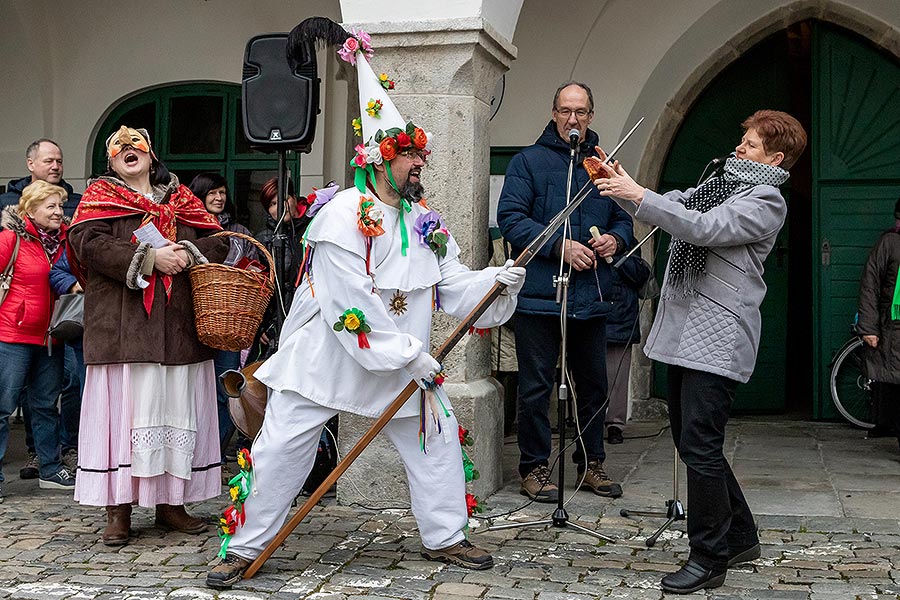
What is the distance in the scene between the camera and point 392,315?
16.1 ft

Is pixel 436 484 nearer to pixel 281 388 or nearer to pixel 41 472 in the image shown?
pixel 281 388

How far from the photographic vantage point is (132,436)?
5.32m

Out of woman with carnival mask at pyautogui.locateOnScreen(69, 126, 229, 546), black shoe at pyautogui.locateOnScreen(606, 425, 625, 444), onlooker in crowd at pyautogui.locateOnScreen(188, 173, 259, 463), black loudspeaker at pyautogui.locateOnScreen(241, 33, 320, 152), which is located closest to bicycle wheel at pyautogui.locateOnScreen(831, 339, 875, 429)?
black shoe at pyautogui.locateOnScreen(606, 425, 625, 444)

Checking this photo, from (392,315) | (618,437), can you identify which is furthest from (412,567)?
(618,437)

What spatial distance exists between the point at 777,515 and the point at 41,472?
4.09 m

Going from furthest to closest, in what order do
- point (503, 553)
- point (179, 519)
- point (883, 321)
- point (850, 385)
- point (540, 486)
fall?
point (850, 385)
point (883, 321)
point (540, 486)
point (179, 519)
point (503, 553)

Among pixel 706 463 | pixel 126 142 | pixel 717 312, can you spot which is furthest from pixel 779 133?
pixel 126 142

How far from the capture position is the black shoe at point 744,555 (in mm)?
4932

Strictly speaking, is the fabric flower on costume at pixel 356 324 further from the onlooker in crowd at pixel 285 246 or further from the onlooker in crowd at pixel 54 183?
the onlooker in crowd at pixel 54 183

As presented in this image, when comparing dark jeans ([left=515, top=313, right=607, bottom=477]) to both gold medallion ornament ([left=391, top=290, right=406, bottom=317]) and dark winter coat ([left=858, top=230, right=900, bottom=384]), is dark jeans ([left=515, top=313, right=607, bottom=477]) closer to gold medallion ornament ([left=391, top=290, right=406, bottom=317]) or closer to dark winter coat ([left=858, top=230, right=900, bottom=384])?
gold medallion ornament ([left=391, top=290, right=406, bottom=317])

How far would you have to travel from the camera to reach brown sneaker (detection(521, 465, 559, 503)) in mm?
6145

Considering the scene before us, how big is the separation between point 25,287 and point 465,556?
10.6 ft

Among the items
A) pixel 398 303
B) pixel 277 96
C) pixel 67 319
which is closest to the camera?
pixel 398 303

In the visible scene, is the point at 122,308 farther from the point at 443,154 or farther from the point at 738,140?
the point at 738,140
